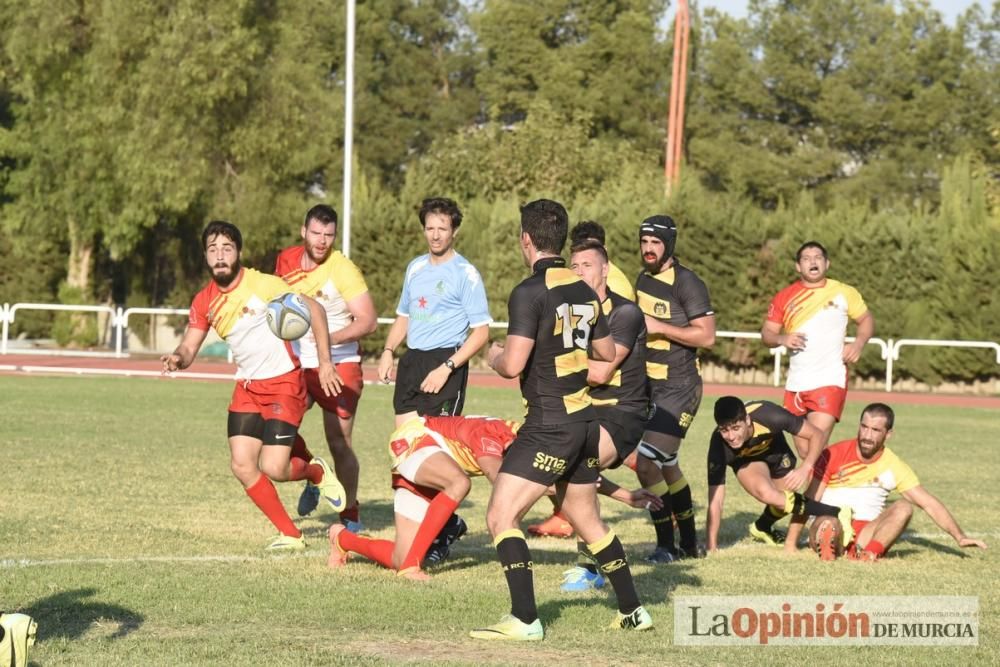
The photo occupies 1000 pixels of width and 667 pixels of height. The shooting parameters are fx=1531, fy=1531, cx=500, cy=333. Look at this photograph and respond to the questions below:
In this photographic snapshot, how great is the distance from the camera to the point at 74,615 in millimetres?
7668

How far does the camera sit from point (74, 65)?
3841cm

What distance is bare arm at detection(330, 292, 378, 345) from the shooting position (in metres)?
10.8

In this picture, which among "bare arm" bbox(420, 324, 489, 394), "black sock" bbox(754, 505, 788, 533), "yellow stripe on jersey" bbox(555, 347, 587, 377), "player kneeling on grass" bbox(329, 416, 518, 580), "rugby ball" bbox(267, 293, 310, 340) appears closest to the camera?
"yellow stripe on jersey" bbox(555, 347, 587, 377)

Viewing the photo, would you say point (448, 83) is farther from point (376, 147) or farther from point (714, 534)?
point (714, 534)

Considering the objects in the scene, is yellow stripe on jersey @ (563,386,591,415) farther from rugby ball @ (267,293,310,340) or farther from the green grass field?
rugby ball @ (267,293,310,340)

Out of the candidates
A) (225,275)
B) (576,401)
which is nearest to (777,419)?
(576,401)

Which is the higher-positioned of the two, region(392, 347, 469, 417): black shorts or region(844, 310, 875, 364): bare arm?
region(844, 310, 875, 364): bare arm

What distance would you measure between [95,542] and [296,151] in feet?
100

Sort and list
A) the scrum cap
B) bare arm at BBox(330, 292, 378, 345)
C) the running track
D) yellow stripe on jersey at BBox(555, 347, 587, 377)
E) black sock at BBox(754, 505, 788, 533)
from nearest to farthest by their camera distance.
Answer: yellow stripe on jersey at BBox(555, 347, 587, 377)
the scrum cap
bare arm at BBox(330, 292, 378, 345)
black sock at BBox(754, 505, 788, 533)
the running track

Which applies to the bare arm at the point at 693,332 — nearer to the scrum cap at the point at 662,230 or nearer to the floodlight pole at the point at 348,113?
the scrum cap at the point at 662,230

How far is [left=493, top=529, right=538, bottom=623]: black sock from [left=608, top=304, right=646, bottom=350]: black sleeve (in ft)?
6.65

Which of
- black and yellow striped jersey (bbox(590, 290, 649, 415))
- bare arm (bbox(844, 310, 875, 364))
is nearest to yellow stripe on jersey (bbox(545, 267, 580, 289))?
black and yellow striped jersey (bbox(590, 290, 649, 415))

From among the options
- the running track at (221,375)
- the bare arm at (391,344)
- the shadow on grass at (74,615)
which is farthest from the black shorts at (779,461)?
the running track at (221,375)

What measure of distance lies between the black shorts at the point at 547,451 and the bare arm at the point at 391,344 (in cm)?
306
